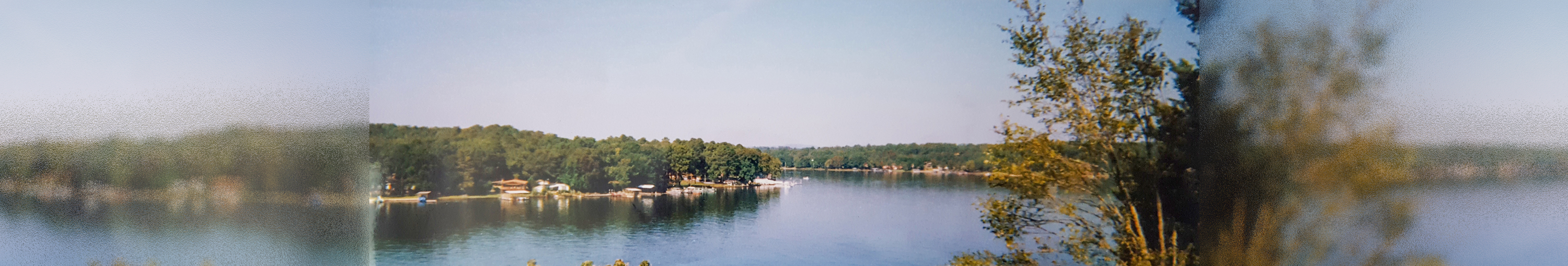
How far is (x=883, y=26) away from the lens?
8.97 ft

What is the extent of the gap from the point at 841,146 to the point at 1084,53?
1.01 meters

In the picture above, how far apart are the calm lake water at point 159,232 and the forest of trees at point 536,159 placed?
436 millimetres

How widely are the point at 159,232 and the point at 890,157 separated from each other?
2.14 m

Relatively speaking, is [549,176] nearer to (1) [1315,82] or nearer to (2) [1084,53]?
(2) [1084,53]

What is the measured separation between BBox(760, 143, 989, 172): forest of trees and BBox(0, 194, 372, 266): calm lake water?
153 centimetres

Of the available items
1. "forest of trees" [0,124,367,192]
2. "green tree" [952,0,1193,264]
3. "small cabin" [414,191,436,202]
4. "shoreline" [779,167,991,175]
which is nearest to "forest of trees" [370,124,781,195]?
Answer: "small cabin" [414,191,436,202]

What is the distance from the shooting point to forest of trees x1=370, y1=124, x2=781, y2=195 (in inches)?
118

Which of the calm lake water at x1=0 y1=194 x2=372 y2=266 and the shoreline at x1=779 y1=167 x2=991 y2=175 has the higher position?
the shoreline at x1=779 y1=167 x2=991 y2=175

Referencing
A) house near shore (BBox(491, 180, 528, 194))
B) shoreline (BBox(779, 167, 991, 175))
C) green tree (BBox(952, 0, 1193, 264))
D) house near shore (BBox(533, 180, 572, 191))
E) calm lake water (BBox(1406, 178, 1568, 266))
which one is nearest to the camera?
calm lake water (BBox(1406, 178, 1568, 266))

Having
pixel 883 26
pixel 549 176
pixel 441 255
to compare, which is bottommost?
pixel 441 255

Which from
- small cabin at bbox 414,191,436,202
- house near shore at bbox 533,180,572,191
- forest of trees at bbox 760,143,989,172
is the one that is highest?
forest of trees at bbox 760,143,989,172

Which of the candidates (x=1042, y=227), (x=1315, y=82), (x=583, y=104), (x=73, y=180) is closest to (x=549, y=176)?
(x=583, y=104)

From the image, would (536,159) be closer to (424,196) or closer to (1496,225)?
(424,196)

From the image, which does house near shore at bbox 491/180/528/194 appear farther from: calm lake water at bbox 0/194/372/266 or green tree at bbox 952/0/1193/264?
green tree at bbox 952/0/1193/264
